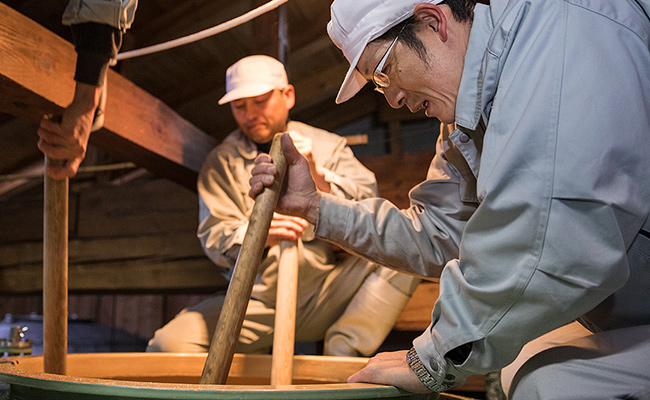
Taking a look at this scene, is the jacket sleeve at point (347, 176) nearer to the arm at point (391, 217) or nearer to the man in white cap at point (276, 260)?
the man in white cap at point (276, 260)

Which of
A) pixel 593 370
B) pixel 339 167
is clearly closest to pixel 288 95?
pixel 339 167

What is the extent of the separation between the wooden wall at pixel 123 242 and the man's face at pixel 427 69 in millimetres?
1939

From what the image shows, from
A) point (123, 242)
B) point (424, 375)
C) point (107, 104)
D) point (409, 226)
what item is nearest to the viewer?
point (424, 375)

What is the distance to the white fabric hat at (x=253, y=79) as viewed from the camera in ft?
8.28

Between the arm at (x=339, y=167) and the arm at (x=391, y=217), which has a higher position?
the arm at (x=339, y=167)

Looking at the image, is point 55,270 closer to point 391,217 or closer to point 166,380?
point 166,380

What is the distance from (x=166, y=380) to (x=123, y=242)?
6.92ft

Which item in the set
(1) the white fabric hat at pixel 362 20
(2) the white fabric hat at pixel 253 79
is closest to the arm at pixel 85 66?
(1) the white fabric hat at pixel 362 20

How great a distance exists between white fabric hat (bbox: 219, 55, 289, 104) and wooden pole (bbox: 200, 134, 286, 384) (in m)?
1.22

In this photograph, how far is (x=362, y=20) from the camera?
104 cm

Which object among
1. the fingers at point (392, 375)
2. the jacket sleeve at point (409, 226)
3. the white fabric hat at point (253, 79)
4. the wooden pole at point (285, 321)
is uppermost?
the white fabric hat at point (253, 79)

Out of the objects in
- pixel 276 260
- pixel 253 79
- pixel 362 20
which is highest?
pixel 253 79

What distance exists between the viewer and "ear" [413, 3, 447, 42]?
98 centimetres

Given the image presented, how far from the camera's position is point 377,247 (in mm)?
1363
